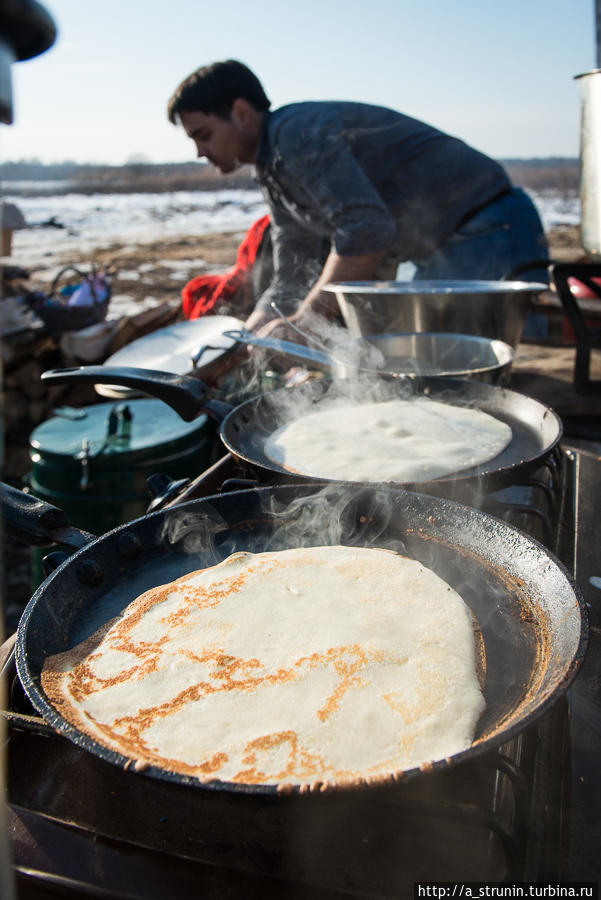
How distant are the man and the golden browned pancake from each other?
246 centimetres

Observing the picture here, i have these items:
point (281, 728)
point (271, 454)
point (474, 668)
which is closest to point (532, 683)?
point (474, 668)

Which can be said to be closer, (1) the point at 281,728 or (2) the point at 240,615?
(1) the point at 281,728

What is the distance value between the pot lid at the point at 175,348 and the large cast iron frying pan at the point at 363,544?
4.96 ft

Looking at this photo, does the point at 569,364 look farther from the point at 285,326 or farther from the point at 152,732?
the point at 152,732

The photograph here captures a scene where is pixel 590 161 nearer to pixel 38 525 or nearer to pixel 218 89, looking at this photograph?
pixel 218 89

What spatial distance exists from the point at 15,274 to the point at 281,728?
26.1ft

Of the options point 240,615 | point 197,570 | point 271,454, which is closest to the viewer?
point 240,615

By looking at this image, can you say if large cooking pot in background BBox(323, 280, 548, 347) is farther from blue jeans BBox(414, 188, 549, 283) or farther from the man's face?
the man's face

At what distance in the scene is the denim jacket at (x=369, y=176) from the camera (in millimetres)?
3455

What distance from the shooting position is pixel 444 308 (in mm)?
2598

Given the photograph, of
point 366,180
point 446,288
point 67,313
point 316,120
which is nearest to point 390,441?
point 446,288

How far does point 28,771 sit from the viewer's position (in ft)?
3.32

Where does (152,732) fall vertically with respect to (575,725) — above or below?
above

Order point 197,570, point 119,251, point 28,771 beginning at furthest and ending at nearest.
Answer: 1. point 119,251
2. point 197,570
3. point 28,771
